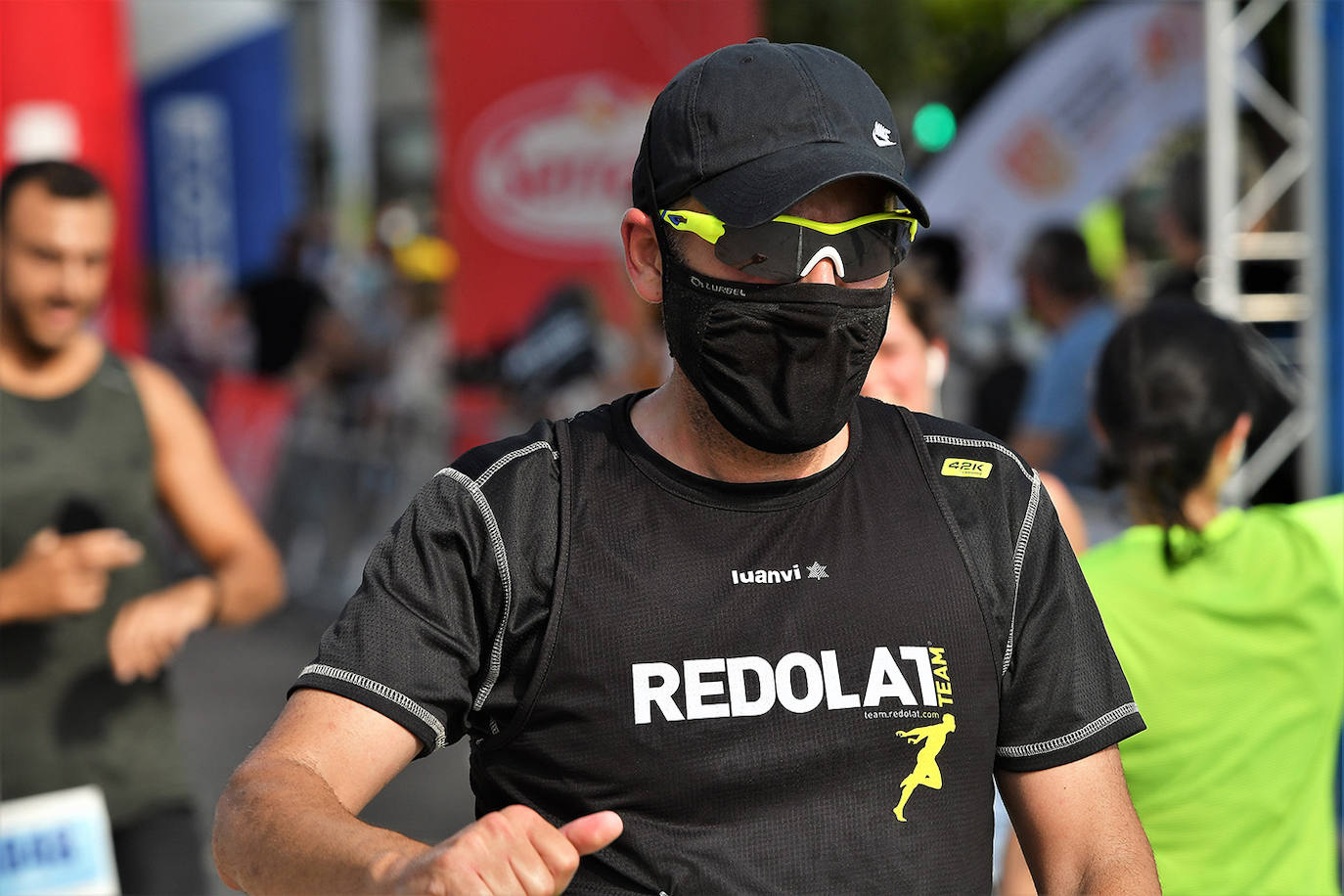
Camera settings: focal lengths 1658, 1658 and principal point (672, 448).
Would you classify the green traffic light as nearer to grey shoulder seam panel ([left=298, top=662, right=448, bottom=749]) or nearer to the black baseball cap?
the black baseball cap

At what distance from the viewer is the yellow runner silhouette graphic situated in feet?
6.31

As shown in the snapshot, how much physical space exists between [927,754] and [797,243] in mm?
616

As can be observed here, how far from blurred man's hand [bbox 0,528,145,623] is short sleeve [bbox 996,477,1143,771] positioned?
2.39 m

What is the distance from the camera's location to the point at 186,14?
1283 cm

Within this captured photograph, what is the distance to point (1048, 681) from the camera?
2016 millimetres

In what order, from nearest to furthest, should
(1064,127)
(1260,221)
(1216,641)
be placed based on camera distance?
(1216,641) → (1260,221) → (1064,127)

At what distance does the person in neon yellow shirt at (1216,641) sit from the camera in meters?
2.74

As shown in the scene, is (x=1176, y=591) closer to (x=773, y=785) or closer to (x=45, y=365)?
(x=773, y=785)

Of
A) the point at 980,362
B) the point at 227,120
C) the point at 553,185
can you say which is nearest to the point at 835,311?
the point at 553,185

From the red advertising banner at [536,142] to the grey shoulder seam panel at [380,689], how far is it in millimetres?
6058

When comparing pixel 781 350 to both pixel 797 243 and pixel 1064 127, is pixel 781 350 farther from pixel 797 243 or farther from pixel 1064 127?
pixel 1064 127

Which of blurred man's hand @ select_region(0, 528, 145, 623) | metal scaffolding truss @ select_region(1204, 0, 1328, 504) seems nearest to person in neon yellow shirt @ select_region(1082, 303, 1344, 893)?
blurred man's hand @ select_region(0, 528, 145, 623)

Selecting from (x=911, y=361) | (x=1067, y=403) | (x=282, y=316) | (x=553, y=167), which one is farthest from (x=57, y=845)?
(x=282, y=316)

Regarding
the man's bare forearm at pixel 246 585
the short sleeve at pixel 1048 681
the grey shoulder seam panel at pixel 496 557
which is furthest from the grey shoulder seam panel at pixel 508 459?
the man's bare forearm at pixel 246 585
